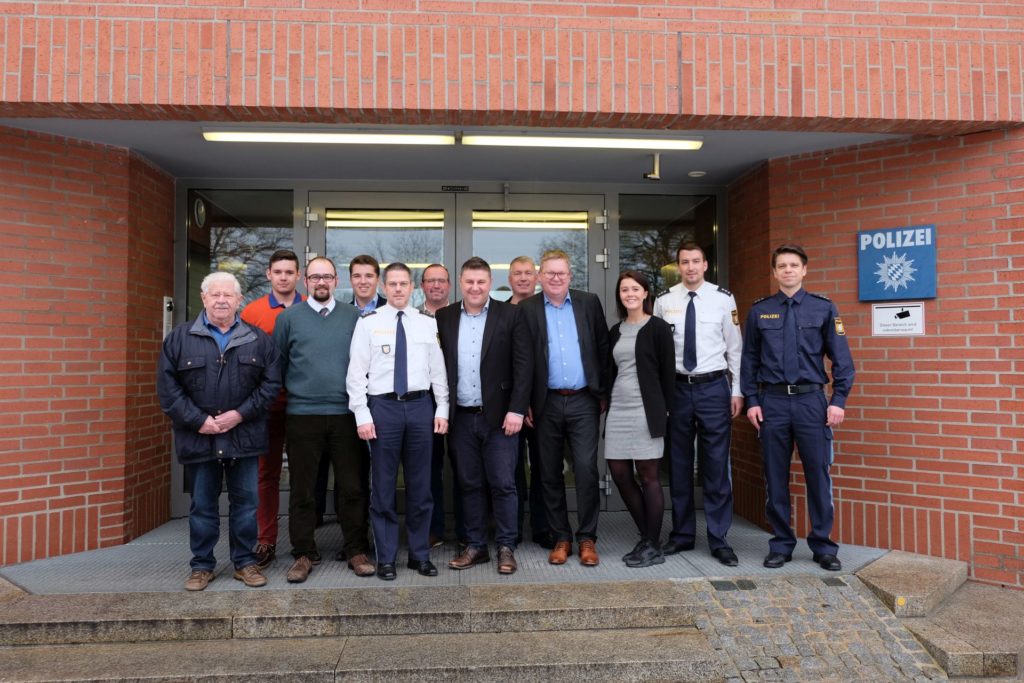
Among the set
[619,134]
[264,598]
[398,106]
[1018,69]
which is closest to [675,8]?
[619,134]

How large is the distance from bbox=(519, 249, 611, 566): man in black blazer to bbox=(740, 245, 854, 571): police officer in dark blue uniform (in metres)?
1.05

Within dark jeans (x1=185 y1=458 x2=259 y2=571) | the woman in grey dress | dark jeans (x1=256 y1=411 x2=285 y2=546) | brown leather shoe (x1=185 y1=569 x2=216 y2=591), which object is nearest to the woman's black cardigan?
the woman in grey dress

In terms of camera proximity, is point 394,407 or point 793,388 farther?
point 793,388

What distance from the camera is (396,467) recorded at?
4.15 metres

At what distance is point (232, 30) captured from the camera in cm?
421

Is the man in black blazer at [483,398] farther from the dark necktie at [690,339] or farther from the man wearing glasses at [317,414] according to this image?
the dark necktie at [690,339]

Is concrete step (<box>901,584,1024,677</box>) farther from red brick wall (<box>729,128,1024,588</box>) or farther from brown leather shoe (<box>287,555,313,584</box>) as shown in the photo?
brown leather shoe (<box>287,555,313,584</box>)

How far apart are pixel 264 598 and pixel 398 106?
303 centimetres

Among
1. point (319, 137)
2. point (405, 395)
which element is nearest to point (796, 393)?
point (405, 395)

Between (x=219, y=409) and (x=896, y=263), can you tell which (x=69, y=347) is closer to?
(x=219, y=409)

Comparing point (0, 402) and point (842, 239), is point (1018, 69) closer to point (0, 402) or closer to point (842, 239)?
point (842, 239)

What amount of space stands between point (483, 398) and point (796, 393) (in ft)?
6.58

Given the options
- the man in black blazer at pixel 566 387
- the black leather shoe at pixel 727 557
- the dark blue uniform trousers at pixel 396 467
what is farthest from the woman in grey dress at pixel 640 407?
the dark blue uniform trousers at pixel 396 467

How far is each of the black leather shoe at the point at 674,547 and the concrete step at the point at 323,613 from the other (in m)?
0.72
